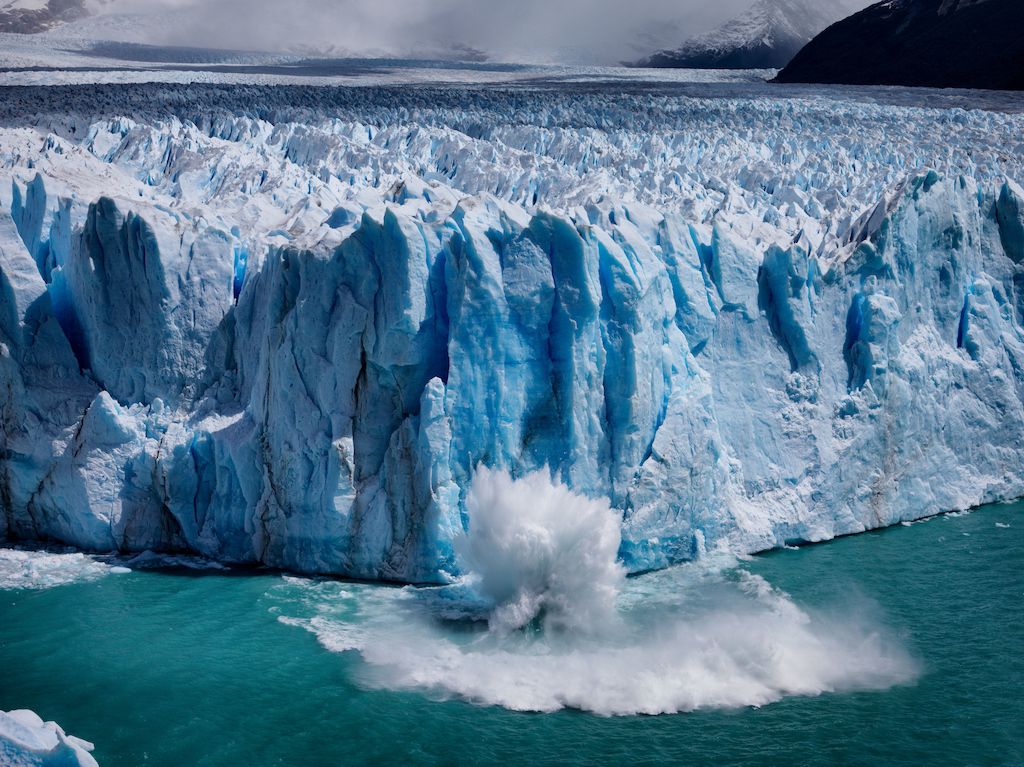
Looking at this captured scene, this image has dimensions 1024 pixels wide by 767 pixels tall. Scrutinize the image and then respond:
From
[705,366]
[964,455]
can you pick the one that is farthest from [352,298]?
[964,455]

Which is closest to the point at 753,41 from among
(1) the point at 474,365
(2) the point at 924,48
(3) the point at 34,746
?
(2) the point at 924,48

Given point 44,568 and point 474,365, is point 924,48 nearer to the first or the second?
point 474,365

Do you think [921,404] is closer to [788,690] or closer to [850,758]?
[788,690]

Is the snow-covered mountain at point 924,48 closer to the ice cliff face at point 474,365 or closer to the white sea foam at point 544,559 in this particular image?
the ice cliff face at point 474,365

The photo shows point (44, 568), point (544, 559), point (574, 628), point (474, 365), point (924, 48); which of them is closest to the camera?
point (574, 628)

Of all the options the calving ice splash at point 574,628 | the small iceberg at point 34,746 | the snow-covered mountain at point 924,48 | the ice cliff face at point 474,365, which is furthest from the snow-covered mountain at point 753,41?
the small iceberg at point 34,746

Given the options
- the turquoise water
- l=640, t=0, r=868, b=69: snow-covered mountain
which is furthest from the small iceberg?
l=640, t=0, r=868, b=69: snow-covered mountain

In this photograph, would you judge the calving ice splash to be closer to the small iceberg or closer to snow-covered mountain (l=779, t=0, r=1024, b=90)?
the small iceberg
